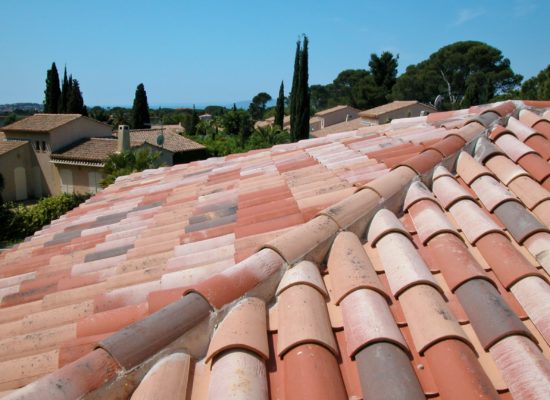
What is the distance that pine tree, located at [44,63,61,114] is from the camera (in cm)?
4281

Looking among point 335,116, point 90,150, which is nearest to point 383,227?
point 90,150

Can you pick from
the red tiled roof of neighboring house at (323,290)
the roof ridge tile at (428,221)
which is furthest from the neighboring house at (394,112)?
the roof ridge tile at (428,221)

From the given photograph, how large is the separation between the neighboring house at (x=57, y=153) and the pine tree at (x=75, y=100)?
25.0 ft

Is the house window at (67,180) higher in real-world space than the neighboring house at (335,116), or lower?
lower

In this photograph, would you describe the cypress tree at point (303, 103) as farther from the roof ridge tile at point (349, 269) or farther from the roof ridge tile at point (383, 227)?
the roof ridge tile at point (349, 269)

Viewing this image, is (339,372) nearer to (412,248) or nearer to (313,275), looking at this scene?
(313,275)

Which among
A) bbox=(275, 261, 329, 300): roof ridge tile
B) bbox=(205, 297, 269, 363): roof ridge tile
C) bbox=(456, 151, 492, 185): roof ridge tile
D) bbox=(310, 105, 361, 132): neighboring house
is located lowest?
bbox=(205, 297, 269, 363): roof ridge tile

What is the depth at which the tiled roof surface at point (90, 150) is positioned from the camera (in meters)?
30.3

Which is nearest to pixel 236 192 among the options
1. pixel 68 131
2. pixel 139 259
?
pixel 139 259

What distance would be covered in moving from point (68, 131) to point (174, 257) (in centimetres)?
3344

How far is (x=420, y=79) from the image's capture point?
49344 millimetres

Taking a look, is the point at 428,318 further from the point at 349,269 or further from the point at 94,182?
the point at 94,182

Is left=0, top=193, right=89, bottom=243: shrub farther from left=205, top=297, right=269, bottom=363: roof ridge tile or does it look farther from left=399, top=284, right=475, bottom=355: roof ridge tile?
left=399, top=284, right=475, bottom=355: roof ridge tile

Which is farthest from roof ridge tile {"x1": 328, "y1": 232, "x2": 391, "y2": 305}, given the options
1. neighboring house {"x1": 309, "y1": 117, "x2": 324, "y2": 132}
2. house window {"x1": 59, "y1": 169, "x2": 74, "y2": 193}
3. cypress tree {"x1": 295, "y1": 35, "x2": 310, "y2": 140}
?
neighboring house {"x1": 309, "y1": 117, "x2": 324, "y2": 132}
